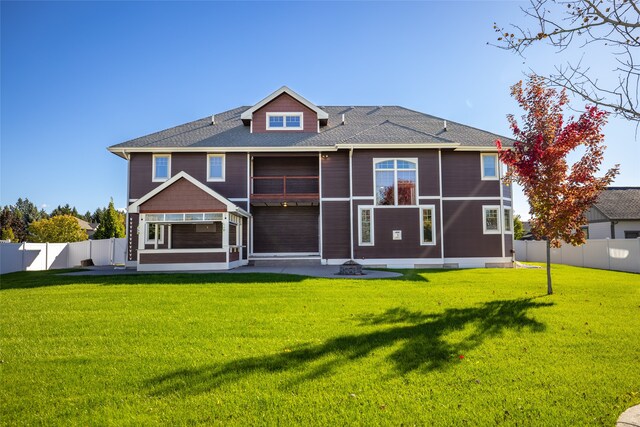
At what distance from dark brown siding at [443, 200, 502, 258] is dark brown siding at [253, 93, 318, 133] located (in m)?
8.37

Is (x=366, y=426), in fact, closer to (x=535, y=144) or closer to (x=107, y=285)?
(x=535, y=144)

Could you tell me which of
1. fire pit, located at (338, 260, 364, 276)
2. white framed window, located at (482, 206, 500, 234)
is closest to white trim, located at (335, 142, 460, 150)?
white framed window, located at (482, 206, 500, 234)

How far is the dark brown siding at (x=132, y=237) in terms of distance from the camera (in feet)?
62.6

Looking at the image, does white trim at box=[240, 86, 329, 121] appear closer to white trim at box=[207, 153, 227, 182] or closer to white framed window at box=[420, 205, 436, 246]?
white trim at box=[207, 153, 227, 182]

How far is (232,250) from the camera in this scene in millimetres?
18234

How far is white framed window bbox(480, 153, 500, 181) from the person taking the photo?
66.6ft

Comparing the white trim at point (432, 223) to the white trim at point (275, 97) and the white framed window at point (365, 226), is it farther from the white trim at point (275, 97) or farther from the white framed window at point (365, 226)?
the white trim at point (275, 97)

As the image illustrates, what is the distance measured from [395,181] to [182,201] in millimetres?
10196

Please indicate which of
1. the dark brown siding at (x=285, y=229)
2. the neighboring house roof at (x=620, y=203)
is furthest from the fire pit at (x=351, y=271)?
the neighboring house roof at (x=620, y=203)

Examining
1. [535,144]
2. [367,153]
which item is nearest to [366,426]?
[535,144]

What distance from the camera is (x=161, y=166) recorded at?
19.9 m

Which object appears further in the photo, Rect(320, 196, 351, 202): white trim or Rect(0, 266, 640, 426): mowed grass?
Rect(320, 196, 351, 202): white trim

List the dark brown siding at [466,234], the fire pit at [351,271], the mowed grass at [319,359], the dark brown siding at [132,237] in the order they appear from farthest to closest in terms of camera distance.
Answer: the dark brown siding at [466,234] < the dark brown siding at [132,237] < the fire pit at [351,271] < the mowed grass at [319,359]

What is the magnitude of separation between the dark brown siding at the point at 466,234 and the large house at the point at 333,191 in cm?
5
